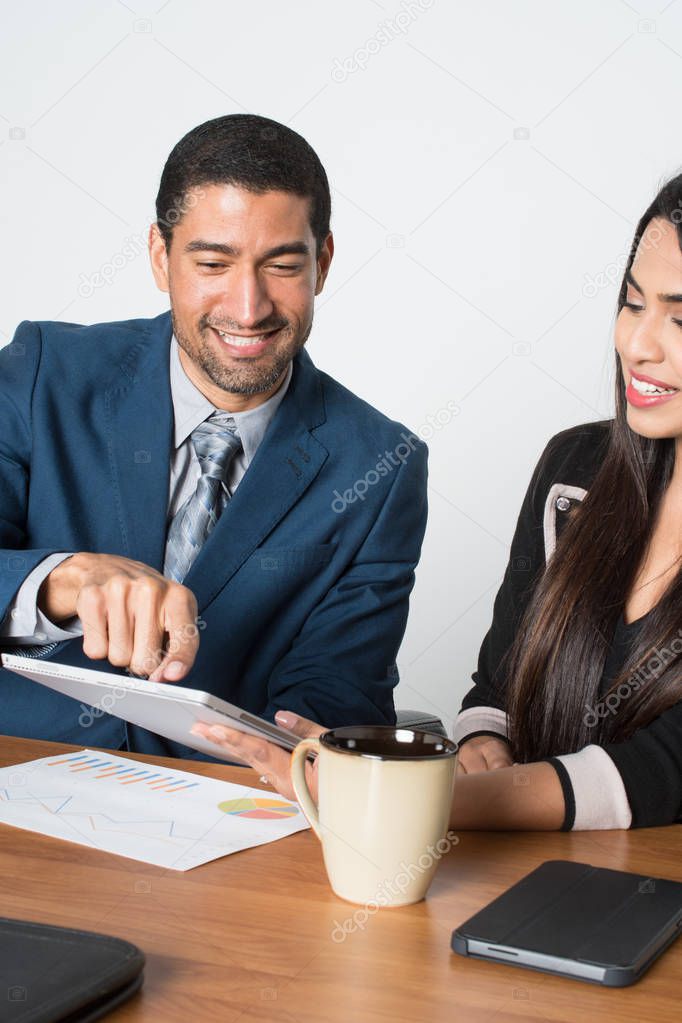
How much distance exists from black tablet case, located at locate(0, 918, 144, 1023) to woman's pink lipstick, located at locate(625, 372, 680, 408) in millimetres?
1257

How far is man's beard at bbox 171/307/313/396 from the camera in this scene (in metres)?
2.07

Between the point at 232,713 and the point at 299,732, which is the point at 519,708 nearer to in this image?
the point at 299,732

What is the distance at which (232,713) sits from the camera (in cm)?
111

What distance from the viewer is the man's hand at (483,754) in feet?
5.15

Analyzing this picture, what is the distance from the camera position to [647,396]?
178cm

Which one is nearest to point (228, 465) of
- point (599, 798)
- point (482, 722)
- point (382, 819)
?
point (482, 722)

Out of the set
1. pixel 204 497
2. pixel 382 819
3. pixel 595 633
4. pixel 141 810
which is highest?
pixel 204 497

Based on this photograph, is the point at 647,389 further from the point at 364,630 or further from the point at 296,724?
the point at 296,724

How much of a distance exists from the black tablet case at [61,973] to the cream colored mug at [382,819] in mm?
230

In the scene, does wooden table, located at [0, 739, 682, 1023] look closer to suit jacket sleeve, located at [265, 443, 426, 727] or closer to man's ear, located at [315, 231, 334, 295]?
suit jacket sleeve, located at [265, 443, 426, 727]

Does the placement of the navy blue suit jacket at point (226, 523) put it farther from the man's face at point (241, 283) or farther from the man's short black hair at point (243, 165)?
the man's short black hair at point (243, 165)

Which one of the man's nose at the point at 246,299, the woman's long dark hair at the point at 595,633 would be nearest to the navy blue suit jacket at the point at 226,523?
the man's nose at the point at 246,299

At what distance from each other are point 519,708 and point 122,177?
3.20 m

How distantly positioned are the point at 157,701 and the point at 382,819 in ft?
0.98
